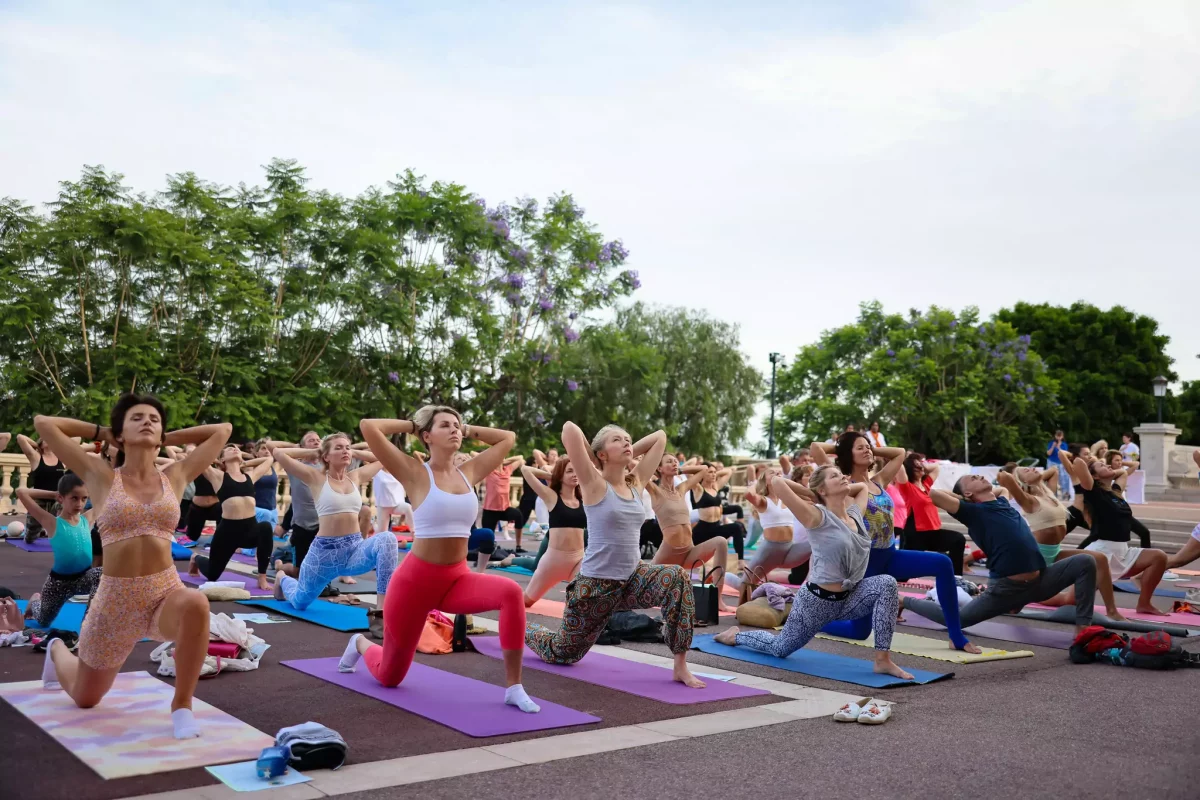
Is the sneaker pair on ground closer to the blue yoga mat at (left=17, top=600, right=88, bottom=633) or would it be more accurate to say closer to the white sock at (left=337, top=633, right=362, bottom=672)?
the white sock at (left=337, top=633, right=362, bottom=672)

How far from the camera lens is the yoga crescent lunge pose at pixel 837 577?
254 inches

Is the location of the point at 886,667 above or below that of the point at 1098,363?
below

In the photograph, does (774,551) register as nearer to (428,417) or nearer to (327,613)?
(327,613)

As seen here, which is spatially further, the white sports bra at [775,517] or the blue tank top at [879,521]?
the white sports bra at [775,517]

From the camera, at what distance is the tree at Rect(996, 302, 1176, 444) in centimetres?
4447

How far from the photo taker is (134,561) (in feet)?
14.7

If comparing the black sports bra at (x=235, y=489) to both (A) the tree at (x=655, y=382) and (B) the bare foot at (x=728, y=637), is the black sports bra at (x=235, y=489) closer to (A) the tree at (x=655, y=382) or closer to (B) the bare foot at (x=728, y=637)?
(B) the bare foot at (x=728, y=637)

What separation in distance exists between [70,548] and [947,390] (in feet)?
125

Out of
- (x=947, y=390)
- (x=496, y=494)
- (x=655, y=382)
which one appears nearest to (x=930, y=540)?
(x=496, y=494)

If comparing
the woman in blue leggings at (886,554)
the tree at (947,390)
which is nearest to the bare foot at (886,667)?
the woman in blue leggings at (886,554)

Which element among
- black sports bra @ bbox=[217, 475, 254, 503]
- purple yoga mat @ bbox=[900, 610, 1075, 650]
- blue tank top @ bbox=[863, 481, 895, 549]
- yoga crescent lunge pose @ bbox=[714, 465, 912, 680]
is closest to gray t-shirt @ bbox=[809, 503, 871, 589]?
yoga crescent lunge pose @ bbox=[714, 465, 912, 680]

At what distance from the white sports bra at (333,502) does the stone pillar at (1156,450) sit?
27876 millimetres

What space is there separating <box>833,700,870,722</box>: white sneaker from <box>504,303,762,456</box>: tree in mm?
22632

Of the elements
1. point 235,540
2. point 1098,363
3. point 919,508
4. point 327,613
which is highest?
point 1098,363
